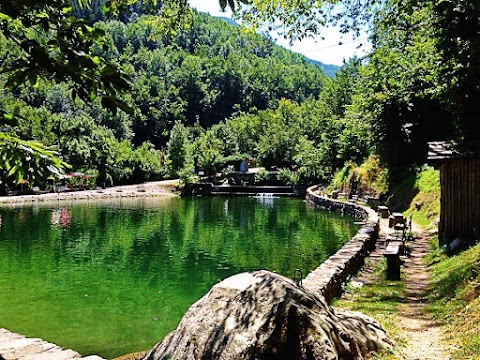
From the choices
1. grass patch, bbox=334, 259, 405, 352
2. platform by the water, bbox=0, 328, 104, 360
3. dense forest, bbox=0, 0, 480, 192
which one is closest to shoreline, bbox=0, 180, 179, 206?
dense forest, bbox=0, 0, 480, 192

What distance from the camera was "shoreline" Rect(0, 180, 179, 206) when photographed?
39.1 meters

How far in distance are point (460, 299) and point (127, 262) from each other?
39.7 feet

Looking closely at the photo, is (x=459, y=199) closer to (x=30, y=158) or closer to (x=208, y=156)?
(x=30, y=158)

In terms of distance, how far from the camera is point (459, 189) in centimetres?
1217

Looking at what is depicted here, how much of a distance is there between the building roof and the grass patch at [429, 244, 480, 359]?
2716mm

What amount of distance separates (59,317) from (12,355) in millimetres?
4322

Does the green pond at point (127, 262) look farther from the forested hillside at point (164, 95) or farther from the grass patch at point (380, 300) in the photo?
the forested hillside at point (164, 95)

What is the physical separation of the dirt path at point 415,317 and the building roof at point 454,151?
2.78 meters

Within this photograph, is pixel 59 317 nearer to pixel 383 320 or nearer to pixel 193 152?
pixel 383 320

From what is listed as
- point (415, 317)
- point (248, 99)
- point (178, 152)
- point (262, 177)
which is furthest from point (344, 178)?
point (248, 99)

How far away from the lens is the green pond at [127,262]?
995 cm

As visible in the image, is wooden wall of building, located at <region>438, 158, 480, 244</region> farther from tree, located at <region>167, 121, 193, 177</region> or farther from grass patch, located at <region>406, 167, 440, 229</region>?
tree, located at <region>167, 121, 193, 177</region>

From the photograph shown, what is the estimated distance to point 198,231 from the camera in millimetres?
24578

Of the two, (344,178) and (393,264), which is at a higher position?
(344,178)
